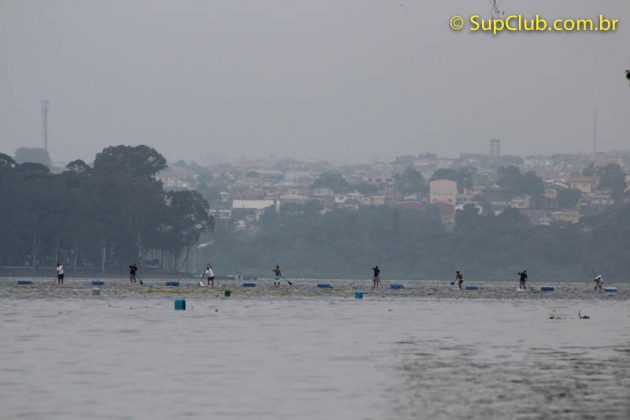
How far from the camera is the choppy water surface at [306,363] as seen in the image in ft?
126

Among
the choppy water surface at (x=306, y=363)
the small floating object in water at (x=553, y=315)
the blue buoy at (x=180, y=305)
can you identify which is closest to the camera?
the choppy water surface at (x=306, y=363)

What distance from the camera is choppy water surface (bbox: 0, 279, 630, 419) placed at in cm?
3834

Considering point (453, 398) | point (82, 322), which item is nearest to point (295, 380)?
point (453, 398)

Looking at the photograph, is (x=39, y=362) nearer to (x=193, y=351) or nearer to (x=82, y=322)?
(x=193, y=351)

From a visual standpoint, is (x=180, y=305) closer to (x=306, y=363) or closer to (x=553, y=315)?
(x=553, y=315)

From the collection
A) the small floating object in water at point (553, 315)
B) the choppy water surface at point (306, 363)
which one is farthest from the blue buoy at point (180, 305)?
the small floating object in water at point (553, 315)

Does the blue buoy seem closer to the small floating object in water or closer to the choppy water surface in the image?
the choppy water surface

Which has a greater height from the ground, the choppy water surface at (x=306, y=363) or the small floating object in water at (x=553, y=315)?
the small floating object in water at (x=553, y=315)

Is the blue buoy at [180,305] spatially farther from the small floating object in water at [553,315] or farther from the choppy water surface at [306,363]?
the small floating object in water at [553,315]

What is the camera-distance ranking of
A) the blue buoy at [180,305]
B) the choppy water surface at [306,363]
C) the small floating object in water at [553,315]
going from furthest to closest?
the blue buoy at [180,305]
the small floating object in water at [553,315]
the choppy water surface at [306,363]

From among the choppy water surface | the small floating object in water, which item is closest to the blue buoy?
the choppy water surface

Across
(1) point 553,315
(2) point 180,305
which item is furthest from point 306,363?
(1) point 553,315

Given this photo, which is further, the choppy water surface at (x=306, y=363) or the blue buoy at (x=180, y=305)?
the blue buoy at (x=180, y=305)

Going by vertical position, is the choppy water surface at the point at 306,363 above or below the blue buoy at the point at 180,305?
below
